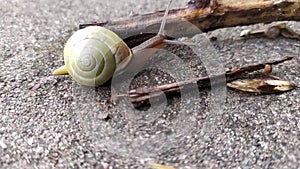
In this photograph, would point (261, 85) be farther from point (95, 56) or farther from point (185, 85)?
point (95, 56)

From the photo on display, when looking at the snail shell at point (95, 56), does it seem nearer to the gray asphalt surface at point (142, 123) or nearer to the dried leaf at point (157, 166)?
the gray asphalt surface at point (142, 123)

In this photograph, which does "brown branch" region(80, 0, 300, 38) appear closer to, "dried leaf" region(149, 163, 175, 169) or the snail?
the snail

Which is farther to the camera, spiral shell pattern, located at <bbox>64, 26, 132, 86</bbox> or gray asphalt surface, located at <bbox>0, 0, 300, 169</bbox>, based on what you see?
spiral shell pattern, located at <bbox>64, 26, 132, 86</bbox>

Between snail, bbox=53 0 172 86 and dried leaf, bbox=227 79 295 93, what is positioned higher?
snail, bbox=53 0 172 86

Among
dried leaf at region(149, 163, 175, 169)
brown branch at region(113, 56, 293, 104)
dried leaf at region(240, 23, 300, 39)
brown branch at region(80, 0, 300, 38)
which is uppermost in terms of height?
brown branch at region(80, 0, 300, 38)

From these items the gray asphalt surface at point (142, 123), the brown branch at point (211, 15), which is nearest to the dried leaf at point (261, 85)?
the gray asphalt surface at point (142, 123)

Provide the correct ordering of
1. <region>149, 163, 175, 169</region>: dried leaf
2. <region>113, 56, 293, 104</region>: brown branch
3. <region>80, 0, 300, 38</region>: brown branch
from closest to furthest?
<region>149, 163, 175, 169</region>: dried leaf → <region>113, 56, 293, 104</region>: brown branch → <region>80, 0, 300, 38</region>: brown branch

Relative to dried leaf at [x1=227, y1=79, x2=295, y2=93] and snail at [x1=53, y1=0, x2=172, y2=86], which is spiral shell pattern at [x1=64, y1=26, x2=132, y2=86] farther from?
dried leaf at [x1=227, y1=79, x2=295, y2=93]

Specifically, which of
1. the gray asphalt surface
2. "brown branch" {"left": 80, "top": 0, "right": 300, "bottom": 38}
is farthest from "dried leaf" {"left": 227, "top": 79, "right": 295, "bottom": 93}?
"brown branch" {"left": 80, "top": 0, "right": 300, "bottom": 38}

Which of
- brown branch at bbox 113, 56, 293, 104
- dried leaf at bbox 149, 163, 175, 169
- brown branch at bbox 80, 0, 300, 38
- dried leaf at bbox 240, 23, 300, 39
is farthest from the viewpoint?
dried leaf at bbox 240, 23, 300, 39

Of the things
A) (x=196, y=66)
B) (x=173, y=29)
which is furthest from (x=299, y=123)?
(x=173, y=29)
